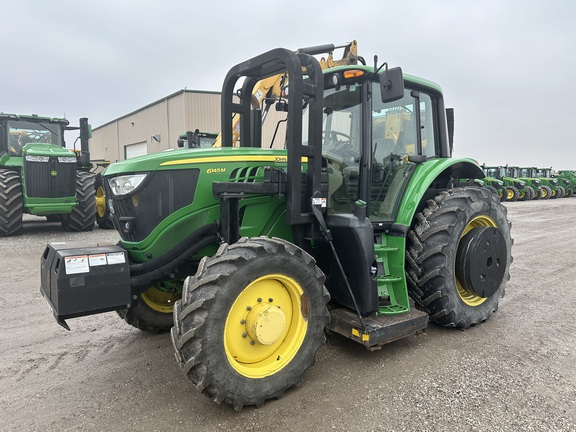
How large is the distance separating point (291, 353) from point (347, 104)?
84.3 inches

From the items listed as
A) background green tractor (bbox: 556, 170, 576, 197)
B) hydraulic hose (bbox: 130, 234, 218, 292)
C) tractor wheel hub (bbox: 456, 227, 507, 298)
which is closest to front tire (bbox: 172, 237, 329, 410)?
hydraulic hose (bbox: 130, 234, 218, 292)

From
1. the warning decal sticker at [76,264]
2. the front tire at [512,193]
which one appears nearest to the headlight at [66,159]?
the warning decal sticker at [76,264]

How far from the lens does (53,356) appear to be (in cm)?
347

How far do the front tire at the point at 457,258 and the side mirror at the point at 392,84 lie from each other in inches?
47.3

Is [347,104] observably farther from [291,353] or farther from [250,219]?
[291,353]

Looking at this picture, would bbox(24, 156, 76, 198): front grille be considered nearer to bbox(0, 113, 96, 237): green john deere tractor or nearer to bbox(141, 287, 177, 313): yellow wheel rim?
bbox(0, 113, 96, 237): green john deere tractor

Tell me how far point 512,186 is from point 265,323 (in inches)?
1032

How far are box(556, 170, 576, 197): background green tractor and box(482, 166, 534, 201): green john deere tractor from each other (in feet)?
19.1

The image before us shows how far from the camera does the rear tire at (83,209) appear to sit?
1027cm

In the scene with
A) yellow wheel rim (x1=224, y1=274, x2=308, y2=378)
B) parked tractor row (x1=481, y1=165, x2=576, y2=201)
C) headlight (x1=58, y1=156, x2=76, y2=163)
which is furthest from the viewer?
parked tractor row (x1=481, y1=165, x2=576, y2=201)

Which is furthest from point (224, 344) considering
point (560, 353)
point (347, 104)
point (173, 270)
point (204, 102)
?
point (204, 102)

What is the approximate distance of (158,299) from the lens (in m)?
3.87

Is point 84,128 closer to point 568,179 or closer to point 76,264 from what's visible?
point 76,264

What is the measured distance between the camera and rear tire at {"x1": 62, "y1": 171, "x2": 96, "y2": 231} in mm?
10273
